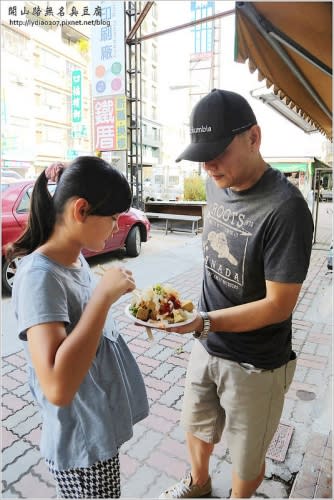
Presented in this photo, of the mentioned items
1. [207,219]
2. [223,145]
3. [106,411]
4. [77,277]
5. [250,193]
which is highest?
[223,145]

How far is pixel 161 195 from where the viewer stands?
49.4 ft

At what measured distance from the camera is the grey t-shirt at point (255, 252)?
140 centimetres

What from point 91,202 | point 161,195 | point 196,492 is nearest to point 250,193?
point 91,202

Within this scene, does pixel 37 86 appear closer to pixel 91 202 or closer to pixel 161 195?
pixel 161 195

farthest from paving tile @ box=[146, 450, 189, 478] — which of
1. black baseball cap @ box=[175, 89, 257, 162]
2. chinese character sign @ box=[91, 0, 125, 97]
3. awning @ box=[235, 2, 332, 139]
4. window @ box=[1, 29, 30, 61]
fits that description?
window @ box=[1, 29, 30, 61]

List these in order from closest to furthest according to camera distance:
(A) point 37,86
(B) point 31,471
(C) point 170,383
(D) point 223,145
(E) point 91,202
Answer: (E) point 91,202 → (D) point 223,145 → (B) point 31,471 → (C) point 170,383 → (A) point 37,86

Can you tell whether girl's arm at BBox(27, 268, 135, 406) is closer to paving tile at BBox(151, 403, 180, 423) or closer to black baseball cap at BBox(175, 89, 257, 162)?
black baseball cap at BBox(175, 89, 257, 162)

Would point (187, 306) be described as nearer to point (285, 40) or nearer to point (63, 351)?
point (63, 351)

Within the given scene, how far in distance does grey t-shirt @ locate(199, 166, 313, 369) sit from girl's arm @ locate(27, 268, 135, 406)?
27.9 inches

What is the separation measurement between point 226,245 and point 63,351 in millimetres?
906

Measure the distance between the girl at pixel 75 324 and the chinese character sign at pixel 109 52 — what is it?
10.1 m

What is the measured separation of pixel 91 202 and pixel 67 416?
76 cm

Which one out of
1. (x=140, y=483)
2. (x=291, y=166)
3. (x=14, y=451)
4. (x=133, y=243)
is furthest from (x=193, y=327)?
(x=291, y=166)

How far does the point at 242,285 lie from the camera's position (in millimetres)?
1590
